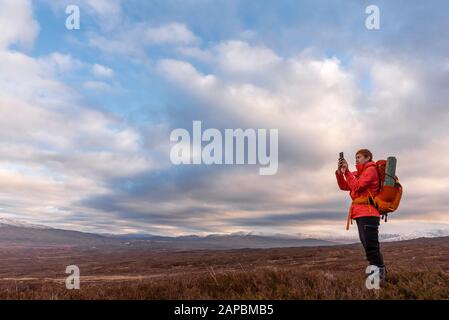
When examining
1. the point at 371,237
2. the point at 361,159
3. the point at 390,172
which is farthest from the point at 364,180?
the point at 371,237

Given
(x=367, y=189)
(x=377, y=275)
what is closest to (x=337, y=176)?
(x=367, y=189)

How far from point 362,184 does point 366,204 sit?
0.42 metres

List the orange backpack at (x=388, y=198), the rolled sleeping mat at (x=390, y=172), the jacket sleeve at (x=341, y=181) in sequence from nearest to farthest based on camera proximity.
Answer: the rolled sleeping mat at (x=390, y=172), the orange backpack at (x=388, y=198), the jacket sleeve at (x=341, y=181)

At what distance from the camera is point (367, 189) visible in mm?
6914

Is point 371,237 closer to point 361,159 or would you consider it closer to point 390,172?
point 390,172

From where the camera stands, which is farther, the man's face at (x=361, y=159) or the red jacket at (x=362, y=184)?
the man's face at (x=361, y=159)

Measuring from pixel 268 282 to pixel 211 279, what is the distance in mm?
1085

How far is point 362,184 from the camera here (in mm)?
6777

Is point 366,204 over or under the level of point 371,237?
over

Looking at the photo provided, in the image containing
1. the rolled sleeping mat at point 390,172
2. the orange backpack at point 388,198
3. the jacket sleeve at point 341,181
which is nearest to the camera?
the rolled sleeping mat at point 390,172

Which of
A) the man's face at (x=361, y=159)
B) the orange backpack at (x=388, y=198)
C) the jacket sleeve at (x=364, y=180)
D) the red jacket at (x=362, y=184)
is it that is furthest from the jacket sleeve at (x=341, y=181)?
the orange backpack at (x=388, y=198)

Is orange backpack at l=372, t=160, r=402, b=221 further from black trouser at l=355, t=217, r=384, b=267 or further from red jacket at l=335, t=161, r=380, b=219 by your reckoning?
black trouser at l=355, t=217, r=384, b=267

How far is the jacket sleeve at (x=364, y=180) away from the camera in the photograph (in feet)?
22.3

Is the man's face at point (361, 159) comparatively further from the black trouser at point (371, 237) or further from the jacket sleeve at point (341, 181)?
the black trouser at point (371, 237)
